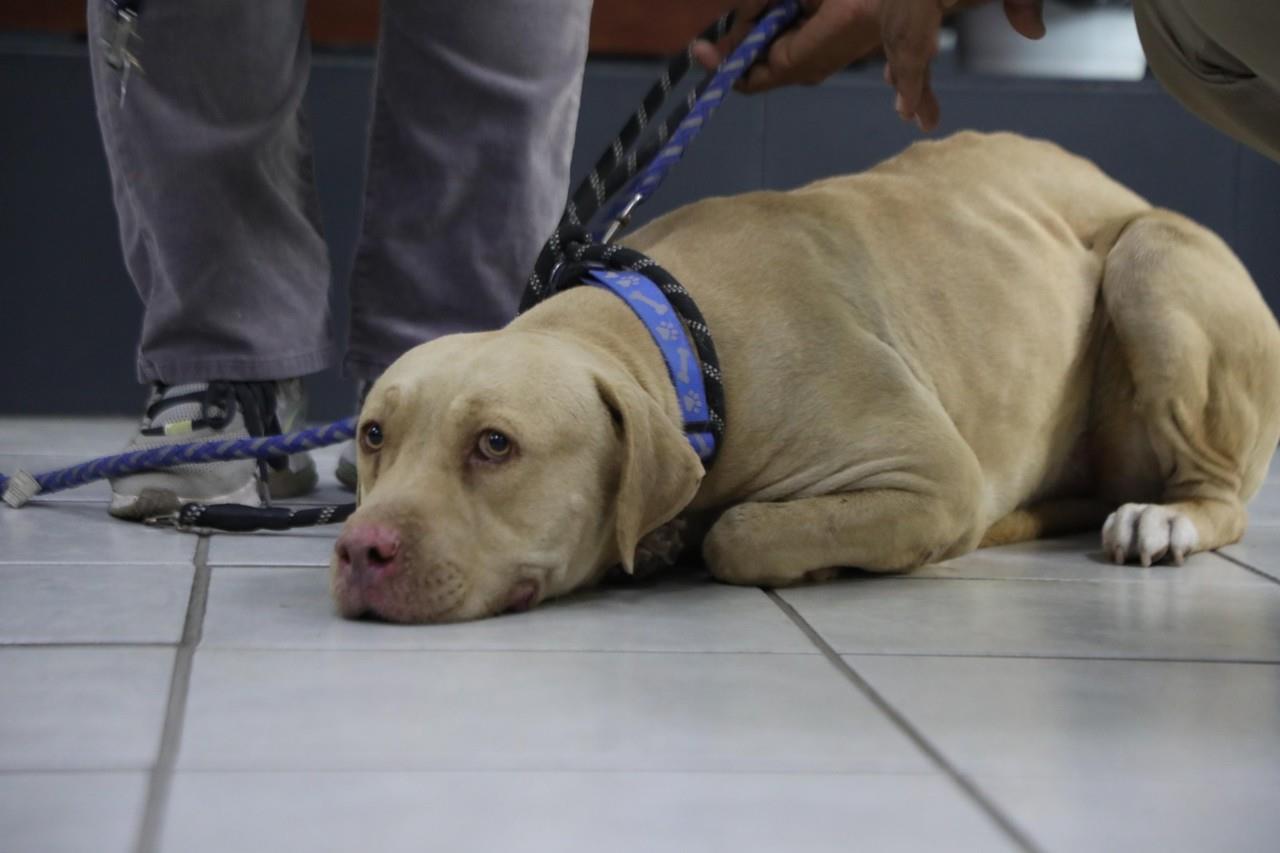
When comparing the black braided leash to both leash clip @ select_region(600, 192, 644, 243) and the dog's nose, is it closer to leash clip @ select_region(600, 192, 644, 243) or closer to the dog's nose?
leash clip @ select_region(600, 192, 644, 243)

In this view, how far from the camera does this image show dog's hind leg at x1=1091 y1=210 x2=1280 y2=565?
2.95m

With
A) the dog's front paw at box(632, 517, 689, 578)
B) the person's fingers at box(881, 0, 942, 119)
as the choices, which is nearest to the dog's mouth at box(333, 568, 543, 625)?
the dog's front paw at box(632, 517, 689, 578)

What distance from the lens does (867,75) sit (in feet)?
16.1

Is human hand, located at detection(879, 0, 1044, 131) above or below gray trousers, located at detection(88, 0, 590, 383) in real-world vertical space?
above

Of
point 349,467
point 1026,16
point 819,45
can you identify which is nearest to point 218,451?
point 349,467

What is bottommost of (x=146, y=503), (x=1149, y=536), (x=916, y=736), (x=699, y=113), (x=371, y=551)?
(x=146, y=503)

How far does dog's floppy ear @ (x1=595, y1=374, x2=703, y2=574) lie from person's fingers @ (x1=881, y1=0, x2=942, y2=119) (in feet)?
2.30

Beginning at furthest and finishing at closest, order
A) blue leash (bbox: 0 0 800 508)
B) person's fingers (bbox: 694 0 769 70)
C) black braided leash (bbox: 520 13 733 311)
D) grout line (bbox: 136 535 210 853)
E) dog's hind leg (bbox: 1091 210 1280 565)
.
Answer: person's fingers (bbox: 694 0 769 70)
dog's hind leg (bbox: 1091 210 1280 565)
blue leash (bbox: 0 0 800 508)
black braided leash (bbox: 520 13 733 311)
grout line (bbox: 136 535 210 853)

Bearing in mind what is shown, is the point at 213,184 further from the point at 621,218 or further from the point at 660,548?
the point at 660,548

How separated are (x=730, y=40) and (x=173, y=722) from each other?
1869mm

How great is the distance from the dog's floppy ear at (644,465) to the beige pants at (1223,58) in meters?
0.83

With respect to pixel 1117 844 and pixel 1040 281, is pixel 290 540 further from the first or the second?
pixel 1117 844

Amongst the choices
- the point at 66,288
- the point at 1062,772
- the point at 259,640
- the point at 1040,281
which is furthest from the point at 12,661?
the point at 66,288

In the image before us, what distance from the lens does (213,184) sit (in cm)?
293
